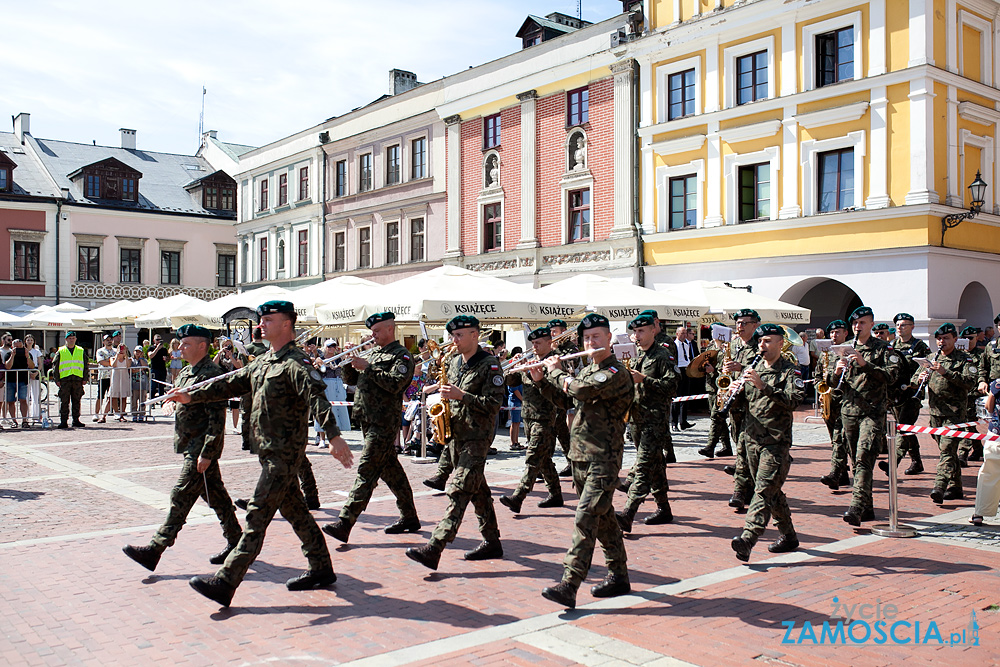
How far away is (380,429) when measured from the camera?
303 inches

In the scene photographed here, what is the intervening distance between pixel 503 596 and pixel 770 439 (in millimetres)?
2689

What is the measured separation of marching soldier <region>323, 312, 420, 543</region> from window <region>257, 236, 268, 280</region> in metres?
37.1

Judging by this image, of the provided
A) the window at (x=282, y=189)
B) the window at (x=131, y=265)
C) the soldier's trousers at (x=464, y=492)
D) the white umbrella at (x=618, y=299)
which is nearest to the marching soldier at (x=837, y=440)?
the soldier's trousers at (x=464, y=492)

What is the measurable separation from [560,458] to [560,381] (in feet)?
23.0

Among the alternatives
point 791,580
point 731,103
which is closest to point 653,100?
point 731,103

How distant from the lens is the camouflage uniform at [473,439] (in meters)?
6.74

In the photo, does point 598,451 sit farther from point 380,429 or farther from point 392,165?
point 392,165

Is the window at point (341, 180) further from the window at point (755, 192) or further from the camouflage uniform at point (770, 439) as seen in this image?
the camouflage uniform at point (770, 439)

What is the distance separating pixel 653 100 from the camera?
84.0ft

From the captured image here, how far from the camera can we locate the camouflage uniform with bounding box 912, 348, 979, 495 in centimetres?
944

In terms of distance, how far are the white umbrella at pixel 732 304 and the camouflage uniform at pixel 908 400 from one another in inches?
238

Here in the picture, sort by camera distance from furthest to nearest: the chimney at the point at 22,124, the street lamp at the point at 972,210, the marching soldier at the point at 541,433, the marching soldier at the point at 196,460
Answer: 1. the chimney at the point at 22,124
2. the street lamp at the point at 972,210
3. the marching soldier at the point at 541,433
4. the marching soldier at the point at 196,460

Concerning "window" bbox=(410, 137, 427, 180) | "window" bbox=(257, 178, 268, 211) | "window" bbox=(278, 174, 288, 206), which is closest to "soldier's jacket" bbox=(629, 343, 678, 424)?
"window" bbox=(410, 137, 427, 180)

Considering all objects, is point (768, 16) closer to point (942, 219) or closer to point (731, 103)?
point (731, 103)
